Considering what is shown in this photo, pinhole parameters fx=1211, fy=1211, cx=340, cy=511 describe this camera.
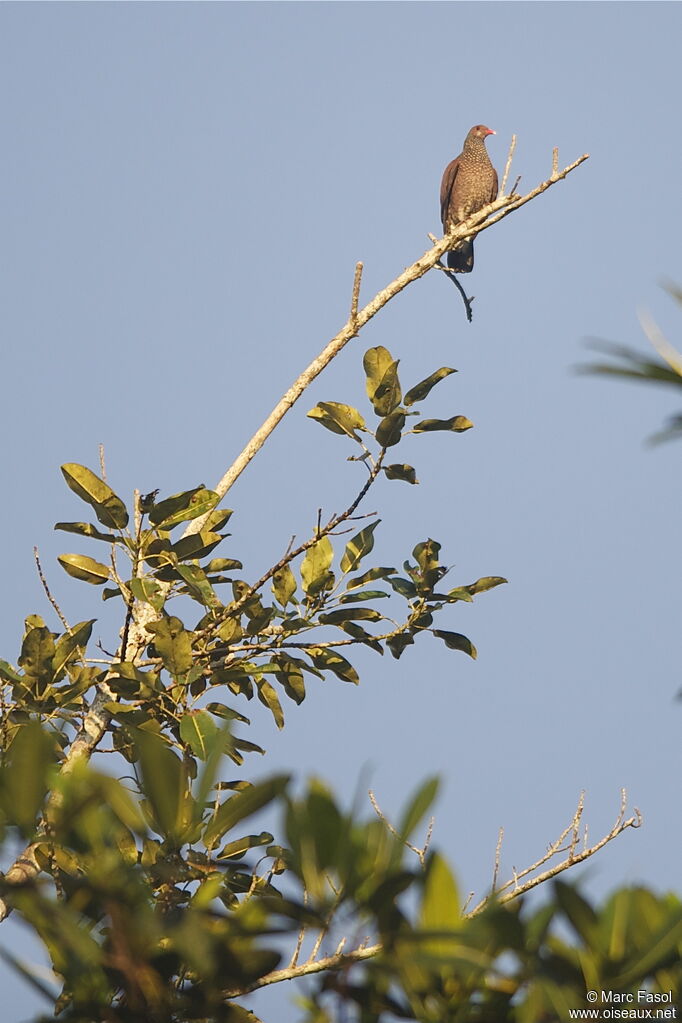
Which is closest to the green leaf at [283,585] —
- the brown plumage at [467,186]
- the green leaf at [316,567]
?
the green leaf at [316,567]

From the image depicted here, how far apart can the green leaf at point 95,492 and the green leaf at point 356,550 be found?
684mm

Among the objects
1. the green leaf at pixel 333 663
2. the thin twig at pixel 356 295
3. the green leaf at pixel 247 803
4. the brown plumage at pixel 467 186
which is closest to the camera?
the green leaf at pixel 247 803

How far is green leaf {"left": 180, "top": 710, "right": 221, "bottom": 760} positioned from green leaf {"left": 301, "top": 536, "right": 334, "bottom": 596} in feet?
2.12

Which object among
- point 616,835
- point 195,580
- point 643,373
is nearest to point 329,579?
point 195,580

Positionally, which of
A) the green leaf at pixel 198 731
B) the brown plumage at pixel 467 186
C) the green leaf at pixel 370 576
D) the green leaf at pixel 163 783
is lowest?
the green leaf at pixel 163 783

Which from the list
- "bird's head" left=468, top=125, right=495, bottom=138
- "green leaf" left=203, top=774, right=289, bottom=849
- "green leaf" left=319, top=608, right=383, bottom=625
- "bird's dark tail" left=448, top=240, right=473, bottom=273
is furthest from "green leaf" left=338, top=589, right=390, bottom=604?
"bird's head" left=468, top=125, right=495, bottom=138

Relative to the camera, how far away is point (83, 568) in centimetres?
324

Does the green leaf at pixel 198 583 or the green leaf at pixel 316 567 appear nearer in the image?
the green leaf at pixel 198 583

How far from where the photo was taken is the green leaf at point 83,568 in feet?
10.6

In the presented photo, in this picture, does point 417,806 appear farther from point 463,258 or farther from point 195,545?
point 463,258

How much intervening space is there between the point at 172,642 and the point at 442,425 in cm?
103

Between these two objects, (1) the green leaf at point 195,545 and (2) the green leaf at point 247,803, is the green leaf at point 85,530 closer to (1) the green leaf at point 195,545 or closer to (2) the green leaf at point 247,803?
(1) the green leaf at point 195,545

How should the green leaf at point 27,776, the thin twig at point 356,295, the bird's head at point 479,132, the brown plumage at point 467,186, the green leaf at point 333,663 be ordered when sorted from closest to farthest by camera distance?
the green leaf at point 27,776, the green leaf at point 333,663, the thin twig at point 356,295, the brown plumage at point 467,186, the bird's head at point 479,132

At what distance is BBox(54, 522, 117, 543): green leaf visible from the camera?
3217mm
